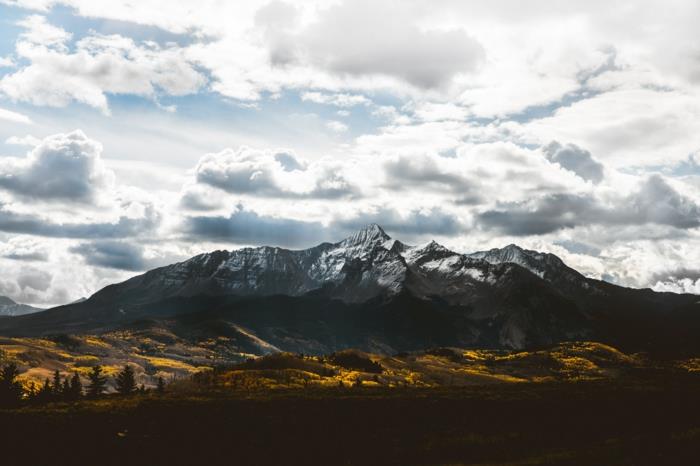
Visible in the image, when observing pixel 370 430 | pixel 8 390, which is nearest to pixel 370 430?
pixel 370 430

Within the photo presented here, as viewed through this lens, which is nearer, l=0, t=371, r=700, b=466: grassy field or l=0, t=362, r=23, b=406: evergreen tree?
l=0, t=371, r=700, b=466: grassy field

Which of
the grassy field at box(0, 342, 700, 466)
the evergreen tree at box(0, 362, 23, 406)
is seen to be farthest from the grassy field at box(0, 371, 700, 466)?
the evergreen tree at box(0, 362, 23, 406)

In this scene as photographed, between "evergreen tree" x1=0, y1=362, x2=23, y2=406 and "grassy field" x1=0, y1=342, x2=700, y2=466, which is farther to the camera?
"evergreen tree" x1=0, y1=362, x2=23, y2=406

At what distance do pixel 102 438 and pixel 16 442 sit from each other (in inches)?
477

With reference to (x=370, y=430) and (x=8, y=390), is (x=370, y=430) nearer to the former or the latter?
(x=370, y=430)

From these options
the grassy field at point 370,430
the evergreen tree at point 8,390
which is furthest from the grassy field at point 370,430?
the evergreen tree at point 8,390

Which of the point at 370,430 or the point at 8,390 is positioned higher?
the point at 370,430

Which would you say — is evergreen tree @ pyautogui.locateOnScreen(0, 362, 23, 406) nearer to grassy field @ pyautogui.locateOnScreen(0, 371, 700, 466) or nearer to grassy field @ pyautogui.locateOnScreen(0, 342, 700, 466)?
grassy field @ pyautogui.locateOnScreen(0, 342, 700, 466)

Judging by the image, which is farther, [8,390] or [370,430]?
[8,390]

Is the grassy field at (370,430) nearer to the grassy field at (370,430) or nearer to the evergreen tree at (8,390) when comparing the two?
the grassy field at (370,430)

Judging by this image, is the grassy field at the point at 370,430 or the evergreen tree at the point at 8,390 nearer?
the grassy field at the point at 370,430

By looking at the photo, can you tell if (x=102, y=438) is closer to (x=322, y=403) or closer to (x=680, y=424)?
(x=322, y=403)

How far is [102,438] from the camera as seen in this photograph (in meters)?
86.2

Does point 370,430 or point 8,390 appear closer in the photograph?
point 370,430
